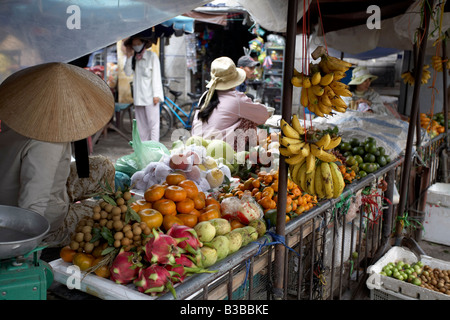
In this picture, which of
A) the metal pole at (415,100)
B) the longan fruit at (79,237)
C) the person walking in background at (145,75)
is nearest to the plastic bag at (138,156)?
the longan fruit at (79,237)

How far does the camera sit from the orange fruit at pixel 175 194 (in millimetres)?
2197

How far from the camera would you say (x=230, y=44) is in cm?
1388

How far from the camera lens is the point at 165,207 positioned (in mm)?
2107

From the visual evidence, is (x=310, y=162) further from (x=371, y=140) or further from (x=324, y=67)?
(x=371, y=140)

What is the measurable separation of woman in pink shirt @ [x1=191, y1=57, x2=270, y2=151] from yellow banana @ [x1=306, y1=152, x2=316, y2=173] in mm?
2596

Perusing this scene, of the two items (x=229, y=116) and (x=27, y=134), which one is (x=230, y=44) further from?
(x=27, y=134)

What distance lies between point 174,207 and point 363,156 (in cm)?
282

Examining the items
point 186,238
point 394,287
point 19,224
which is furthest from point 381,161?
point 19,224

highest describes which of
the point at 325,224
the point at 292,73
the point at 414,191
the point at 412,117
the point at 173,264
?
the point at 292,73

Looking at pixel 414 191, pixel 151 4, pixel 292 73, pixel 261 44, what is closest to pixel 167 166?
pixel 151 4

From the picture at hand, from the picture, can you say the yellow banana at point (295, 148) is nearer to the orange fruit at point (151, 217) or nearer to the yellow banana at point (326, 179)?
the yellow banana at point (326, 179)

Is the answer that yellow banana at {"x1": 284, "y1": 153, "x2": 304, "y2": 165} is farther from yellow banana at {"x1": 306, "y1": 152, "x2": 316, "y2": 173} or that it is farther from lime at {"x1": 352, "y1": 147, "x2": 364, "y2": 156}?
lime at {"x1": 352, "y1": 147, "x2": 364, "y2": 156}

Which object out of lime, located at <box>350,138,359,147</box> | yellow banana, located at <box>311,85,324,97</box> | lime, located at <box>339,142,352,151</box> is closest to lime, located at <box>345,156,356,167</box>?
lime, located at <box>339,142,352,151</box>

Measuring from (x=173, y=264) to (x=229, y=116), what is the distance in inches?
134
